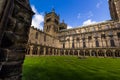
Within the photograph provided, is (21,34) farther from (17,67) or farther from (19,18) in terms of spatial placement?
(17,67)

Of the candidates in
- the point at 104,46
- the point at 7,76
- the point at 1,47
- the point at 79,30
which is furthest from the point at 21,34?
the point at 79,30

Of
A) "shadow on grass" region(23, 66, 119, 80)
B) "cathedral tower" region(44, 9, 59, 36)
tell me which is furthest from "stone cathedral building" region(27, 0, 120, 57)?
"shadow on grass" region(23, 66, 119, 80)

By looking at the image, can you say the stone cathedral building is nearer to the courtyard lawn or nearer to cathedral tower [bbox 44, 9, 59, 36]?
cathedral tower [bbox 44, 9, 59, 36]

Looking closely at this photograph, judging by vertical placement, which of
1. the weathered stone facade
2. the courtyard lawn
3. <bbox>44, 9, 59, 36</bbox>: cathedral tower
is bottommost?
the courtyard lawn

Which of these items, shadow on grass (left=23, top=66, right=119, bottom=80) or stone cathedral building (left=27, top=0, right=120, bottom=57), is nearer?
shadow on grass (left=23, top=66, right=119, bottom=80)

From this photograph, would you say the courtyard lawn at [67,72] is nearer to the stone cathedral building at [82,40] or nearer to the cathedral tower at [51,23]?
the stone cathedral building at [82,40]

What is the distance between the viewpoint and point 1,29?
1.14 metres

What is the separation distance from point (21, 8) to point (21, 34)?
536 millimetres

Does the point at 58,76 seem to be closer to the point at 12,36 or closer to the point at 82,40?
the point at 12,36

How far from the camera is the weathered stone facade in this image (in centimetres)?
120

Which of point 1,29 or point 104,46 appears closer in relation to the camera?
point 1,29

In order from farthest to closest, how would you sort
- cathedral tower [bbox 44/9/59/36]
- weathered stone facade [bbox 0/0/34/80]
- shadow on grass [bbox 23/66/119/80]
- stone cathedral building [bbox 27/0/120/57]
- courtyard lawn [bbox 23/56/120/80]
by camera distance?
cathedral tower [bbox 44/9/59/36]
stone cathedral building [bbox 27/0/120/57]
courtyard lawn [bbox 23/56/120/80]
shadow on grass [bbox 23/66/119/80]
weathered stone facade [bbox 0/0/34/80]

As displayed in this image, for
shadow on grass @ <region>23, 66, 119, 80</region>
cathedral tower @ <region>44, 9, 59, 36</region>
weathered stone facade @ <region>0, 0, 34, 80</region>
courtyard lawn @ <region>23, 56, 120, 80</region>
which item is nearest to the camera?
weathered stone facade @ <region>0, 0, 34, 80</region>

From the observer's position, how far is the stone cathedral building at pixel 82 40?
1294 inches
